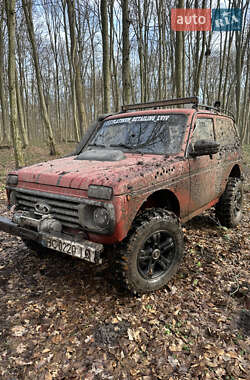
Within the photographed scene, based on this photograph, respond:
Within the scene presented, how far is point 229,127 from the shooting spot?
16.4ft

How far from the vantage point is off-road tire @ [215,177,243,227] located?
4.91 m

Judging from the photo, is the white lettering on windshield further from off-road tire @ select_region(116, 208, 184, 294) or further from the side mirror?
off-road tire @ select_region(116, 208, 184, 294)

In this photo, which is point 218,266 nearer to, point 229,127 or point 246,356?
point 246,356

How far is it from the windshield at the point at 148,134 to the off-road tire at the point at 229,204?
200 cm

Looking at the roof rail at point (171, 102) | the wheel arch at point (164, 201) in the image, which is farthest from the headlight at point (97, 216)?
the roof rail at point (171, 102)

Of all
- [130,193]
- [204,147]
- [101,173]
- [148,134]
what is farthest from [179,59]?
[130,193]

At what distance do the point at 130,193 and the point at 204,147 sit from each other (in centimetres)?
137

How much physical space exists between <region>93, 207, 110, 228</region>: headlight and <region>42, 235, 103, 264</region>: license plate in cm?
20

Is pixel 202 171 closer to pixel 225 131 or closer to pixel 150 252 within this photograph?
pixel 225 131

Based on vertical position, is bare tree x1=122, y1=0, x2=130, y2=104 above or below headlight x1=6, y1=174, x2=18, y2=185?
above

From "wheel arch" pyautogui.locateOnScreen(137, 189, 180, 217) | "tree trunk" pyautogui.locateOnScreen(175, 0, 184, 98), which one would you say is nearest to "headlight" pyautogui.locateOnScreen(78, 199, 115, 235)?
"wheel arch" pyautogui.locateOnScreen(137, 189, 180, 217)

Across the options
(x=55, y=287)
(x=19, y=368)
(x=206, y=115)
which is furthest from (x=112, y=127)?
(x=19, y=368)

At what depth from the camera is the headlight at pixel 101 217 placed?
2.50 m

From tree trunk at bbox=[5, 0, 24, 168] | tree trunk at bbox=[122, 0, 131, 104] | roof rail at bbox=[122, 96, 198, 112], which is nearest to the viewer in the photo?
roof rail at bbox=[122, 96, 198, 112]
